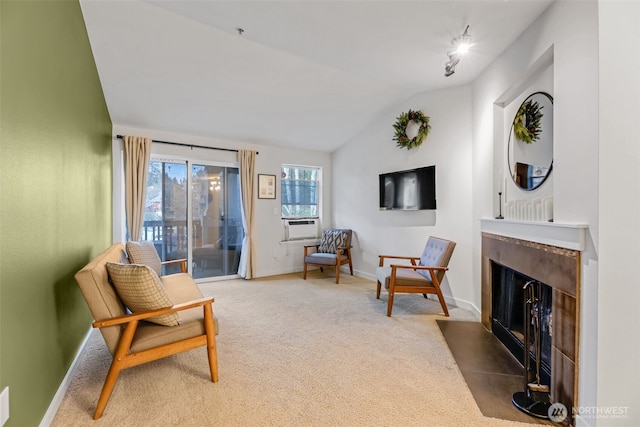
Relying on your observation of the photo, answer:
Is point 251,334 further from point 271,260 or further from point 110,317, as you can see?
point 271,260

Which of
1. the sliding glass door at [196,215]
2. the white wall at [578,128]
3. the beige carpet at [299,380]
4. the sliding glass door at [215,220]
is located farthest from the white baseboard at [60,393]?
the white wall at [578,128]

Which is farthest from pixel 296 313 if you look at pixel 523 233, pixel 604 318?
pixel 604 318

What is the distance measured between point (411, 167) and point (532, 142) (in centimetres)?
183

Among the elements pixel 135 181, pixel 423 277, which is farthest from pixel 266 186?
pixel 423 277

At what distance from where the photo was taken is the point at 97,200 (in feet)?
9.22

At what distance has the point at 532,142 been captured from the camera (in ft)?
7.19

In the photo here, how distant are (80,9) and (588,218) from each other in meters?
3.67

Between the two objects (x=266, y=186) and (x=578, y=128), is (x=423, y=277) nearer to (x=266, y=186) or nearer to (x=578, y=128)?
(x=578, y=128)

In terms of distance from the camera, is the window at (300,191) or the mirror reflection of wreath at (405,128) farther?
the window at (300,191)

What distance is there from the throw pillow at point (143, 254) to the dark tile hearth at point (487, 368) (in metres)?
3.03

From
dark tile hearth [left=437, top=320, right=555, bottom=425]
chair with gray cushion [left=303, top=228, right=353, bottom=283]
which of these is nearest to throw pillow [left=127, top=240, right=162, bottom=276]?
chair with gray cushion [left=303, top=228, right=353, bottom=283]

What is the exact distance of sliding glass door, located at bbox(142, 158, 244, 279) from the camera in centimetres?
416

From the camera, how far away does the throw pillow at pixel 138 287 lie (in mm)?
1655

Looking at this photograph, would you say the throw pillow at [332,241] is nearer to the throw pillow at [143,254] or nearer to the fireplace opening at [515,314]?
the fireplace opening at [515,314]
